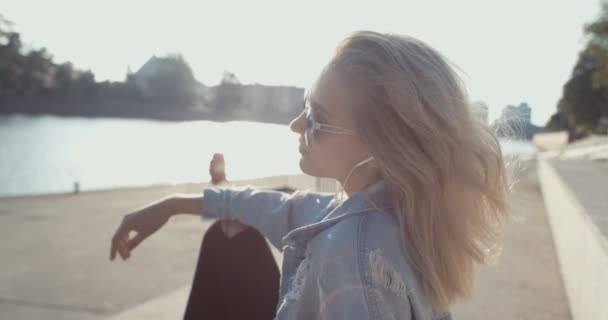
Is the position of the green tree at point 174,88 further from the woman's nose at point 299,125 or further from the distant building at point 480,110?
the distant building at point 480,110

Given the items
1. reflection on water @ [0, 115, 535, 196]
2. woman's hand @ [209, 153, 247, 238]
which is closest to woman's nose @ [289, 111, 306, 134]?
woman's hand @ [209, 153, 247, 238]

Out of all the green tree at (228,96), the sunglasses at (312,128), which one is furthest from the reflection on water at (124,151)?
the sunglasses at (312,128)

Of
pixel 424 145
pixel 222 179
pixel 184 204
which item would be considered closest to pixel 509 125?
pixel 424 145

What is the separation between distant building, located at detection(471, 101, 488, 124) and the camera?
136cm

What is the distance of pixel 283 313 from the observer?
3.85 ft

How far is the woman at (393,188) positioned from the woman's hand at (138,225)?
2.15 feet

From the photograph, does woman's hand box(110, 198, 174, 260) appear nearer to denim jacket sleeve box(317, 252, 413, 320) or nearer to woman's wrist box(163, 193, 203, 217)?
Result: woman's wrist box(163, 193, 203, 217)

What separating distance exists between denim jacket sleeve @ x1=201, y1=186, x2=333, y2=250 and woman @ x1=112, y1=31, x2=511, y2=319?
0.34 m

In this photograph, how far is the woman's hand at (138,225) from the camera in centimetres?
180

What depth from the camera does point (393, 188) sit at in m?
1.18

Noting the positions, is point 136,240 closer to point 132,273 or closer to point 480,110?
point 480,110

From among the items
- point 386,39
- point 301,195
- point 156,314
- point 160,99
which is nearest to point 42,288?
point 156,314

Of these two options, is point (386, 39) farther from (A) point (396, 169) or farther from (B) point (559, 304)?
(B) point (559, 304)

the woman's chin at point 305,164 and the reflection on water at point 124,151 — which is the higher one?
the woman's chin at point 305,164
